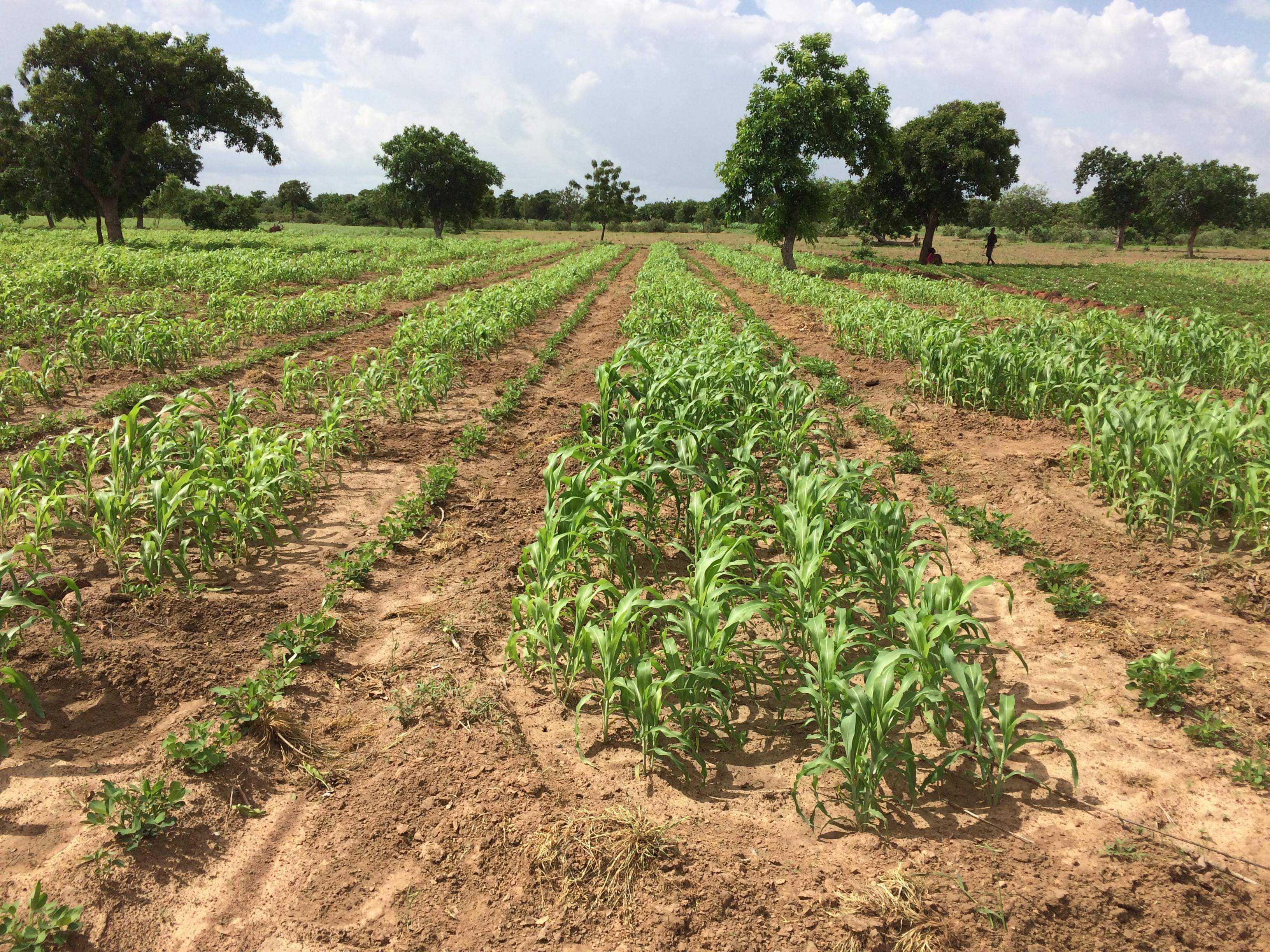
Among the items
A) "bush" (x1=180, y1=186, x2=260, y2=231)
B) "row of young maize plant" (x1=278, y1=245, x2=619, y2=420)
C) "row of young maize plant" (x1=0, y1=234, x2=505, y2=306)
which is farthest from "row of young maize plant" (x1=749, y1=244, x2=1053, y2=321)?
"bush" (x1=180, y1=186, x2=260, y2=231)

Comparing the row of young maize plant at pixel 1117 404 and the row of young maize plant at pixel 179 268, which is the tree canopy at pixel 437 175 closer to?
the row of young maize plant at pixel 179 268

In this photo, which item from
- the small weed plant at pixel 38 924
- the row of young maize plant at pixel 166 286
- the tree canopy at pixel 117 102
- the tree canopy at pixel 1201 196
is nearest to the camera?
the small weed plant at pixel 38 924

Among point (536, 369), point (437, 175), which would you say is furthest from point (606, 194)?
point (536, 369)

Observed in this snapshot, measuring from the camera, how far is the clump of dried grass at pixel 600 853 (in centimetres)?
216

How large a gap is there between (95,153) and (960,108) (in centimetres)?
3742

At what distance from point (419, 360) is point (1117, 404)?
22.9 feet

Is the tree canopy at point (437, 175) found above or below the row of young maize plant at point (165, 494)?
above

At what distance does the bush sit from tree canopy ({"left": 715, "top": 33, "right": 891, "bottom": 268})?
48266 mm

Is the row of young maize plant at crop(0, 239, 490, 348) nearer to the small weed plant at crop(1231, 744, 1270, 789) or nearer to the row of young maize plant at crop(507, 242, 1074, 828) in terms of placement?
the row of young maize plant at crop(507, 242, 1074, 828)

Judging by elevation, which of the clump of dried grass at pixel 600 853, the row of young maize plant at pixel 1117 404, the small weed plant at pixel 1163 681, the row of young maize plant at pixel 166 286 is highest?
the row of young maize plant at pixel 166 286

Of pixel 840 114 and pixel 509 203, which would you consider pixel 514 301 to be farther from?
pixel 509 203

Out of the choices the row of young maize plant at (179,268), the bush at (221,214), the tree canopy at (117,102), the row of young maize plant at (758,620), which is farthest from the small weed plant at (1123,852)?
the bush at (221,214)

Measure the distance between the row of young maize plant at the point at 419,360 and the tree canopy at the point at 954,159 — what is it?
24.6 metres

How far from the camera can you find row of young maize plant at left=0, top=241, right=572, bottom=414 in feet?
23.7
